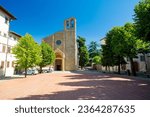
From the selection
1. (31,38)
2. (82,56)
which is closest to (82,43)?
(82,56)

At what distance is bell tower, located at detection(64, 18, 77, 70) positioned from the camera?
5550cm

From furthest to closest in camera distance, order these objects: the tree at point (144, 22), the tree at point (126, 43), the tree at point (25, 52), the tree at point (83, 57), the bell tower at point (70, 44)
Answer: the tree at point (83, 57) → the bell tower at point (70, 44) → the tree at point (126, 43) → the tree at point (25, 52) → the tree at point (144, 22)

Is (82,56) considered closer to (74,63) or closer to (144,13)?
(74,63)

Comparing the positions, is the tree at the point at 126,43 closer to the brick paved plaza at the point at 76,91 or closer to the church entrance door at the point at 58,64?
the brick paved plaza at the point at 76,91

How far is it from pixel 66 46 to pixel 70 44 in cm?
164

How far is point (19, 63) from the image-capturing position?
26.9 metres

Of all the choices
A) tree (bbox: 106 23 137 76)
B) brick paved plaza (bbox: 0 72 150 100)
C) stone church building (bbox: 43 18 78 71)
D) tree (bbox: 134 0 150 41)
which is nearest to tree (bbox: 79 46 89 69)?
stone church building (bbox: 43 18 78 71)

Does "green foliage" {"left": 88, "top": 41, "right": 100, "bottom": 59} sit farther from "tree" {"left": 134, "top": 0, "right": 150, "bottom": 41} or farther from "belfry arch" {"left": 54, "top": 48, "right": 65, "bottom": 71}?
"tree" {"left": 134, "top": 0, "right": 150, "bottom": 41}

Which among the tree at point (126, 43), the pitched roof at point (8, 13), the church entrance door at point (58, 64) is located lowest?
the church entrance door at point (58, 64)

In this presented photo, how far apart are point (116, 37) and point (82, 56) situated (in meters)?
37.5

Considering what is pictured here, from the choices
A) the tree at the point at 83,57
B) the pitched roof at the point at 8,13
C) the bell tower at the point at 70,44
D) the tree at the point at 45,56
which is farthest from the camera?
the tree at the point at 83,57

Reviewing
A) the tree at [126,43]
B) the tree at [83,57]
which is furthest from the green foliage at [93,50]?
the tree at [126,43]

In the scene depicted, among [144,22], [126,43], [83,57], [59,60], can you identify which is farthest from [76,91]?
[83,57]

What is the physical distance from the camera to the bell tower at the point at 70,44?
2185 inches
